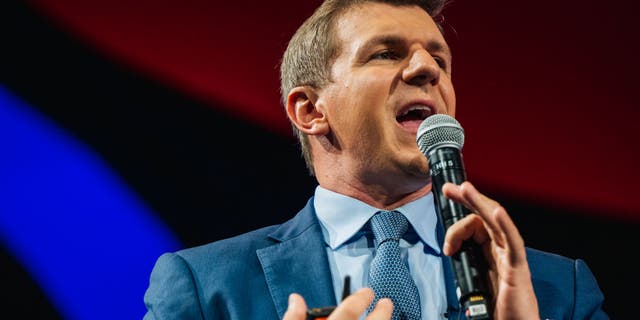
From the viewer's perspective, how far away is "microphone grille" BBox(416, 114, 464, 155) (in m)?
1.25

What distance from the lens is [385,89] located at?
1760mm

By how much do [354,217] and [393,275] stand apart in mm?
268

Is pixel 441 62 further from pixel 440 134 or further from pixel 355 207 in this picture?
pixel 440 134

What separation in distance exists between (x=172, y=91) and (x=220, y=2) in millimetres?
383

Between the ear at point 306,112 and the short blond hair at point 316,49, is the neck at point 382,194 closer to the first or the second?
the ear at point 306,112

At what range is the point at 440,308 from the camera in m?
1.59

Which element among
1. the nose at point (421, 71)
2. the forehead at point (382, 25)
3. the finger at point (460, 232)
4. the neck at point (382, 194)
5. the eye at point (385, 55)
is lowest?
the neck at point (382, 194)

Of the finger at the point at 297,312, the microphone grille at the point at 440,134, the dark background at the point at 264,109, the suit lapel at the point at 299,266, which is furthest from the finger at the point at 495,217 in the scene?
the dark background at the point at 264,109

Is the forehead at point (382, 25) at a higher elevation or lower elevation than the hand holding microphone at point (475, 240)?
higher

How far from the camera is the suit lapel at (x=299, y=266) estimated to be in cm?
160

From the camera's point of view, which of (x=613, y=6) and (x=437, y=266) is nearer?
(x=437, y=266)

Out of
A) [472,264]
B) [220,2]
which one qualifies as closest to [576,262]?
[472,264]

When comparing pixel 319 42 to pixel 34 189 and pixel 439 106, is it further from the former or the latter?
pixel 34 189

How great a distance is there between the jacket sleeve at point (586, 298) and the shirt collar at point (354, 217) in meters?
0.36
